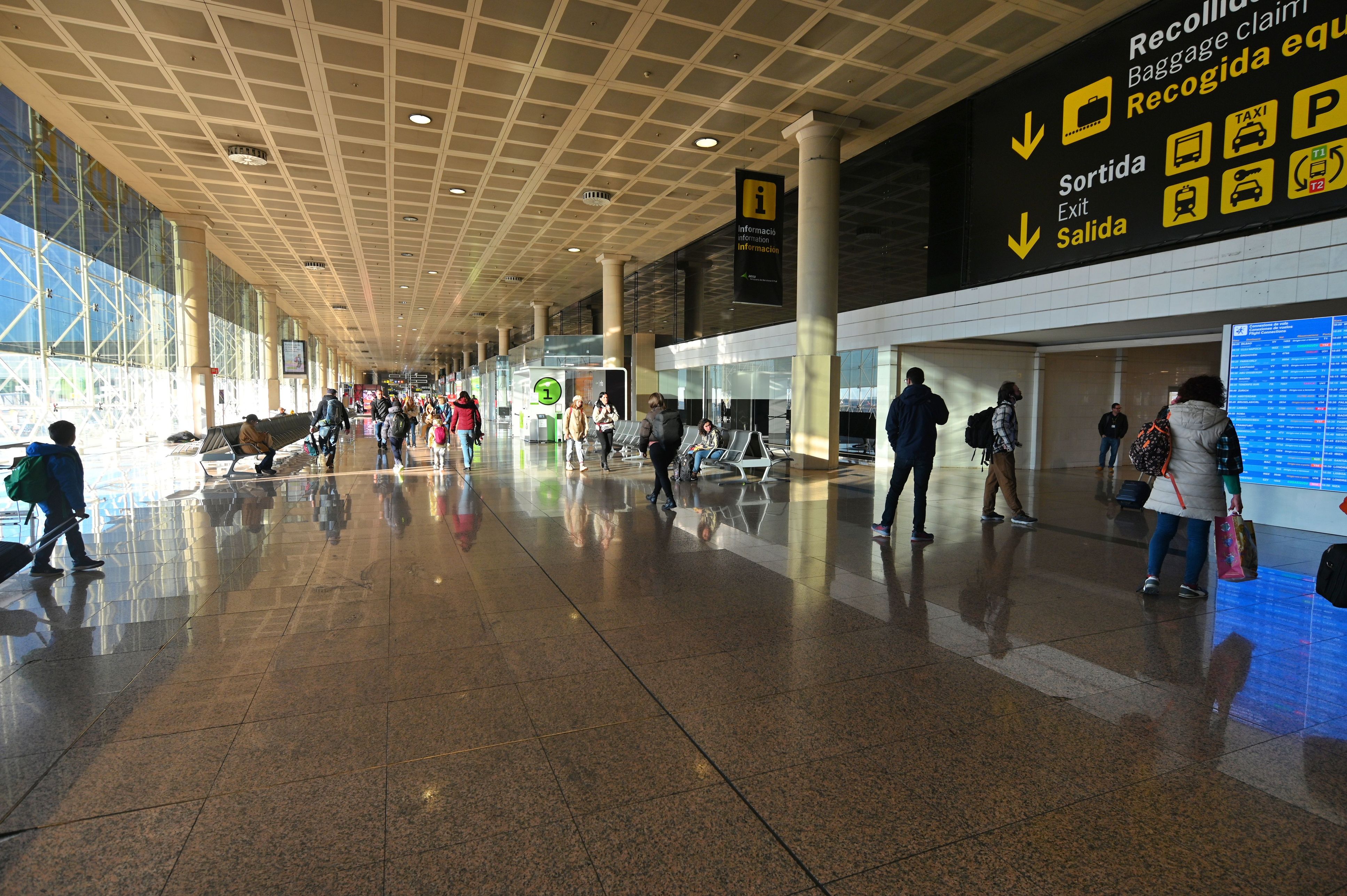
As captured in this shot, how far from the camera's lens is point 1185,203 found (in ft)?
30.7

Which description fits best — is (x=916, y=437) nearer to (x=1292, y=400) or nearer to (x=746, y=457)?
(x=1292, y=400)

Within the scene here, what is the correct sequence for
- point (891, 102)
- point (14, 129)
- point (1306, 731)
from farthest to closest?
point (14, 129) → point (891, 102) → point (1306, 731)

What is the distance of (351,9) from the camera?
31.1 ft

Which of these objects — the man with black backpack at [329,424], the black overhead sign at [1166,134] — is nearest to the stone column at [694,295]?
the man with black backpack at [329,424]

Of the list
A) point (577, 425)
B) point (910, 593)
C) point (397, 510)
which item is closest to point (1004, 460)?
point (910, 593)

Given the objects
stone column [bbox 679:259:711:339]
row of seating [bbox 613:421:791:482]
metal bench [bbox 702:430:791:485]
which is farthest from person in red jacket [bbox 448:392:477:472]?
stone column [bbox 679:259:711:339]

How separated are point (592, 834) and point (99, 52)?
548 inches

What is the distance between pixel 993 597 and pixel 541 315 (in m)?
32.7

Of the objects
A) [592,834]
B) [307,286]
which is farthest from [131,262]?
[592,834]

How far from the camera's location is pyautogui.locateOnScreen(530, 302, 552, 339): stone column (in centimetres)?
3534

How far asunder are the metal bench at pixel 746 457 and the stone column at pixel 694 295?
1140 cm

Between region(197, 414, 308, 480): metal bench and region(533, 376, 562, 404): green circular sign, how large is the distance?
306 inches

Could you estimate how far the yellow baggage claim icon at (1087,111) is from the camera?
10.2 m

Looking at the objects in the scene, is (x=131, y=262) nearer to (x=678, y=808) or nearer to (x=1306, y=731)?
(x=678, y=808)
